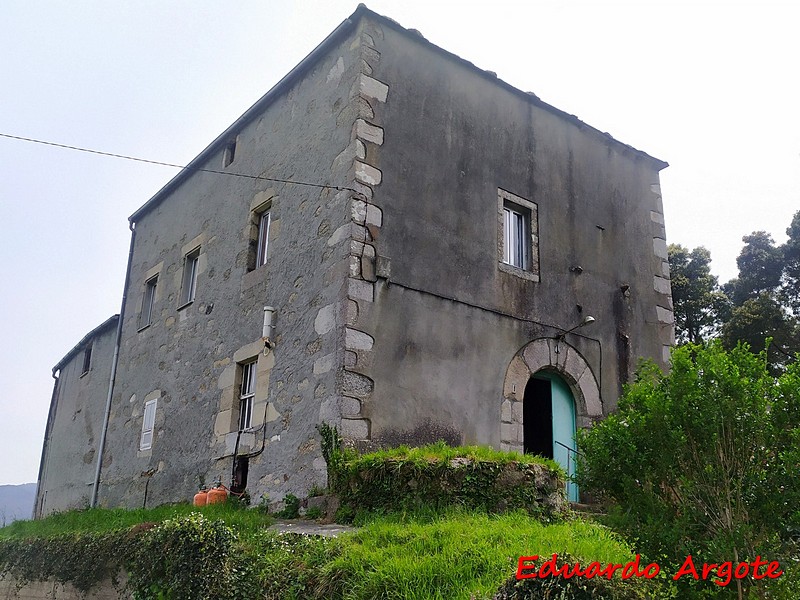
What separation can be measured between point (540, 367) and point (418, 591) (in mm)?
5317

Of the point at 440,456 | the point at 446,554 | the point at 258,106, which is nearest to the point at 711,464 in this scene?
the point at 446,554

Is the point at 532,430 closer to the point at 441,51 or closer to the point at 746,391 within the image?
the point at 441,51

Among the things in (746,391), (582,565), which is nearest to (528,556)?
(582,565)

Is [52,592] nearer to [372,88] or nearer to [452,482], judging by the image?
[452,482]

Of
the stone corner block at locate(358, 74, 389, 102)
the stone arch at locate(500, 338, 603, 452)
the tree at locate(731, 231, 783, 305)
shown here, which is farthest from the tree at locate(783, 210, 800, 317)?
the stone corner block at locate(358, 74, 389, 102)

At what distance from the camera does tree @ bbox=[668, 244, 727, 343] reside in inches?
744

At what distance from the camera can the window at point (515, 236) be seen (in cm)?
1037

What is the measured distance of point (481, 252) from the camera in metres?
9.87

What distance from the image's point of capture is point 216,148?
12648 millimetres

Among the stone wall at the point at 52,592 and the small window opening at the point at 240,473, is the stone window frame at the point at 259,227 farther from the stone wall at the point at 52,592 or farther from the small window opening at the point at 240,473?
the stone wall at the point at 52,592

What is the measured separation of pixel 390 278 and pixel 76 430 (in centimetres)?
975

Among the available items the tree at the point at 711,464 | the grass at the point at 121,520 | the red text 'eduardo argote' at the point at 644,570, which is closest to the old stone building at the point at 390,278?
the grass at the point at 121,520

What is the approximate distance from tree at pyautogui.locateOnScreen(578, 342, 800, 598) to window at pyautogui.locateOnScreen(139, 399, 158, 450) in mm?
9173

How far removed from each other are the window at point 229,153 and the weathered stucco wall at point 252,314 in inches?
4.9
